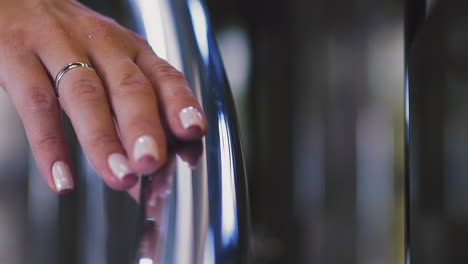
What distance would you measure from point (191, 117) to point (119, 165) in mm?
26

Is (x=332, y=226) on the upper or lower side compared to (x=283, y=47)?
lower

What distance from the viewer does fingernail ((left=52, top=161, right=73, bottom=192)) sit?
0.60 ft

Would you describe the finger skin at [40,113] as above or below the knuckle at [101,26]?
below

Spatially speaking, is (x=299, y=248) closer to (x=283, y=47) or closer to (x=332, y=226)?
(x=332, y=226)

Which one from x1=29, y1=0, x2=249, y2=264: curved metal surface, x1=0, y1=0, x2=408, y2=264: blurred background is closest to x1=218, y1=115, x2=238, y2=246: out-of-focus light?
x1=29, y1=0, x2=249, y2=264: curved metal surface

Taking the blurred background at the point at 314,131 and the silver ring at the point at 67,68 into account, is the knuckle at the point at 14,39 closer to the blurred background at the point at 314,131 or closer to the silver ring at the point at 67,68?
the silver ring at the point at 67,68

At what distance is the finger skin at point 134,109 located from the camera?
0.52 ft

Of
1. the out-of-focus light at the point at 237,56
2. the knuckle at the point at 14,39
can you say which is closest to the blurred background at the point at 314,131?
the out-of-focus light at the point at 237,56

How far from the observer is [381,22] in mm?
386

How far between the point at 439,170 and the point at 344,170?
0.55ft

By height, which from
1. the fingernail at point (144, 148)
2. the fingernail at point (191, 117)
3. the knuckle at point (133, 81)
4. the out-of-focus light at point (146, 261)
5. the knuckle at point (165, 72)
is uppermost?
the knuckle at point (165, 72)

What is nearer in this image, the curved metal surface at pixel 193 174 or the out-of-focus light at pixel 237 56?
the curved metal surface at pixel 193 174

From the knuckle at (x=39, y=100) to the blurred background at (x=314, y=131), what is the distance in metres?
0.19

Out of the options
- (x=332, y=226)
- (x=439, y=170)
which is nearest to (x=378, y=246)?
(x=332, y=226)
